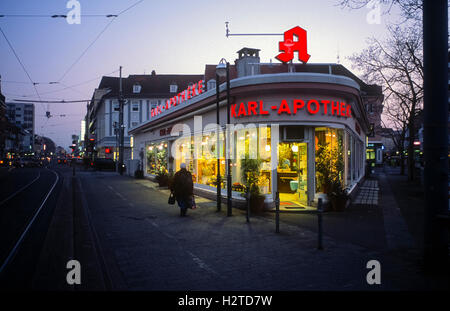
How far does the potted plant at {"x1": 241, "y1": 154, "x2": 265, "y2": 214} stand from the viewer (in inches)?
480

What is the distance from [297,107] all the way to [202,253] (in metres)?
7.23

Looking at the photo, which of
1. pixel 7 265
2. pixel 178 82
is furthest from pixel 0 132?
pixel 7 265

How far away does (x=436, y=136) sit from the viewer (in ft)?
18.7

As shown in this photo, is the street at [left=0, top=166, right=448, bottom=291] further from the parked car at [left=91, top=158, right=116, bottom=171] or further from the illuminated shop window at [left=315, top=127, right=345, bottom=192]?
the parked car at [left=91, top=158, right=116, bottom=171]

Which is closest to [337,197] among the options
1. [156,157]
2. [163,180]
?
[163,180]

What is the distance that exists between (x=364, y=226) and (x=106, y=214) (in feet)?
26.0

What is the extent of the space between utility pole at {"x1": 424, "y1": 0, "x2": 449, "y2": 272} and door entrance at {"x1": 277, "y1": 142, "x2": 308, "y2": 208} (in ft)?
25.6

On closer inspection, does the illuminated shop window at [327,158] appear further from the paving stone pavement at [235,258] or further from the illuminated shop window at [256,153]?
the paving stone pavement at [235,258]

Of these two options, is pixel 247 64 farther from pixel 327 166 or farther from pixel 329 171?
pixel 329 171

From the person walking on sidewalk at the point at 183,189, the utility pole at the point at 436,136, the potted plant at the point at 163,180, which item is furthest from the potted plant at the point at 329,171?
the potted plant at the point at 163,180

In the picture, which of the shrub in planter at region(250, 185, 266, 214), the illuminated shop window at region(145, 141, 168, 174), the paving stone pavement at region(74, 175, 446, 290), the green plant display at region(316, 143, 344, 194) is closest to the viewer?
the paving stone pavement at region(74, 175, 446, 290)

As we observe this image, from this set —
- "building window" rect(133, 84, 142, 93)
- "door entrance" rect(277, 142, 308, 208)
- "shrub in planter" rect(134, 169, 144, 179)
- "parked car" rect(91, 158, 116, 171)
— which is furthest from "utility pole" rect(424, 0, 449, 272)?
"building window" rect(133, 84, 142, 93)

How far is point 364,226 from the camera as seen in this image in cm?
988

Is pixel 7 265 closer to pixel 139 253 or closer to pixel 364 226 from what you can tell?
pixel 139 253
